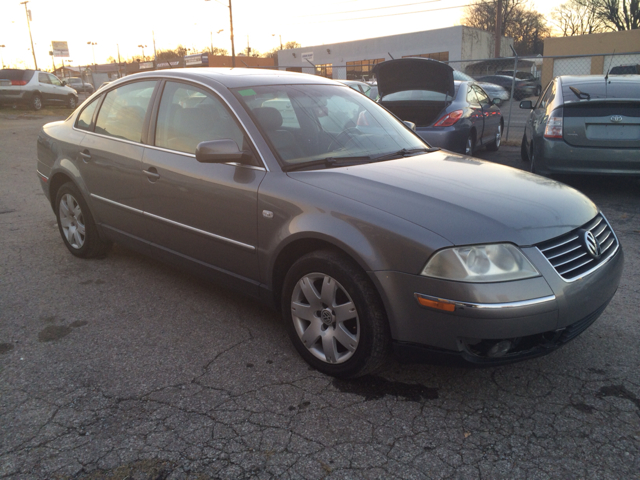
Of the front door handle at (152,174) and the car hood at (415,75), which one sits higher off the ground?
the car hood at (415,75)

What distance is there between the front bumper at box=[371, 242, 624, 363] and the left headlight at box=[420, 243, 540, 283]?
0.03 metres

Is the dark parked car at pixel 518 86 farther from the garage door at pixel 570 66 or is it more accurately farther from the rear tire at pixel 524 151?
the rear tire at pixel 524 151

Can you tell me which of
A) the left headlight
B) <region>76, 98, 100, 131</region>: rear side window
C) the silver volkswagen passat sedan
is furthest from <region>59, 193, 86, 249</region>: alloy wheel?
the left headlight

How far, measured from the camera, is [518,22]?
6175 centimetres

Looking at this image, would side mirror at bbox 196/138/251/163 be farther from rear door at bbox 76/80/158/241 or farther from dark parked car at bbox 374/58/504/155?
dark parked car at bbox 374/58/504/155

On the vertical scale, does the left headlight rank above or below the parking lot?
above

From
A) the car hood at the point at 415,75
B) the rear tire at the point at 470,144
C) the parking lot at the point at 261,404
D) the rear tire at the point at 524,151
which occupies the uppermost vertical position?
the car hood at the point at 415,75

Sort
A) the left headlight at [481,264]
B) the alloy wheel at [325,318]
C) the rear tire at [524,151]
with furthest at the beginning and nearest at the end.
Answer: the rear tire at [524,151]
the alloy wheel at [325,318]
the left headlight at [481,264]

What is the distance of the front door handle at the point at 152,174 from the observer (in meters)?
3.68

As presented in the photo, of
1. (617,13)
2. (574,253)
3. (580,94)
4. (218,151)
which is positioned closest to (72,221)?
(218,151)

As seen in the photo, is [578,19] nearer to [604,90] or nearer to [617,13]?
[617,13]

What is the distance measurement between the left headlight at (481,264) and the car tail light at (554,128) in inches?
182

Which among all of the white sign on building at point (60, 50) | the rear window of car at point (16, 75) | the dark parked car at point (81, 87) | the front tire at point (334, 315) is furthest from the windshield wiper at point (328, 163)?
the white sign on building at point (60, 50)

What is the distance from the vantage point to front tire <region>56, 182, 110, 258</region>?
15.1 ft
